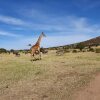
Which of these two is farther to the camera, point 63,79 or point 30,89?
point 63,79

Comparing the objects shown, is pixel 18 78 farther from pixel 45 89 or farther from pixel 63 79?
pixel 45 89

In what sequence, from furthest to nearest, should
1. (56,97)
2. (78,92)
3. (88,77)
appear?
1. (88,77)
2. (78,92)
3. (56,97)

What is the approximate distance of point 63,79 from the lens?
52.1 feet

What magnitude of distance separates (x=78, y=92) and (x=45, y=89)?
174 centimetres

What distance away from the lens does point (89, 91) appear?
1229 centimetres

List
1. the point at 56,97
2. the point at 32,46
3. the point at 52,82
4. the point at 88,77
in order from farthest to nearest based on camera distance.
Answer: the point at 32,46, the point at 88,77, the point at 52,82, the point at 56,97

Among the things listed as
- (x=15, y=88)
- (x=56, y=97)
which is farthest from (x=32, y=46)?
(x=56, y=97)

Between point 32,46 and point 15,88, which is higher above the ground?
point 32,46

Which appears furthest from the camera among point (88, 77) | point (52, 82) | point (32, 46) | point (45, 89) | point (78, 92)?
point (32, 46)

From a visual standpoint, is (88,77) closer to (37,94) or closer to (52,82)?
(52,82)

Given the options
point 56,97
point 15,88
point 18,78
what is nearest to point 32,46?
point 18,78

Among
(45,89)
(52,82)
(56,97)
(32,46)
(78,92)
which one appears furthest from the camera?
(32,46)

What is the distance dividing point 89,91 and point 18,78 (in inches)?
227

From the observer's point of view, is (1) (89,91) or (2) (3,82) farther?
(2) (3,82)
